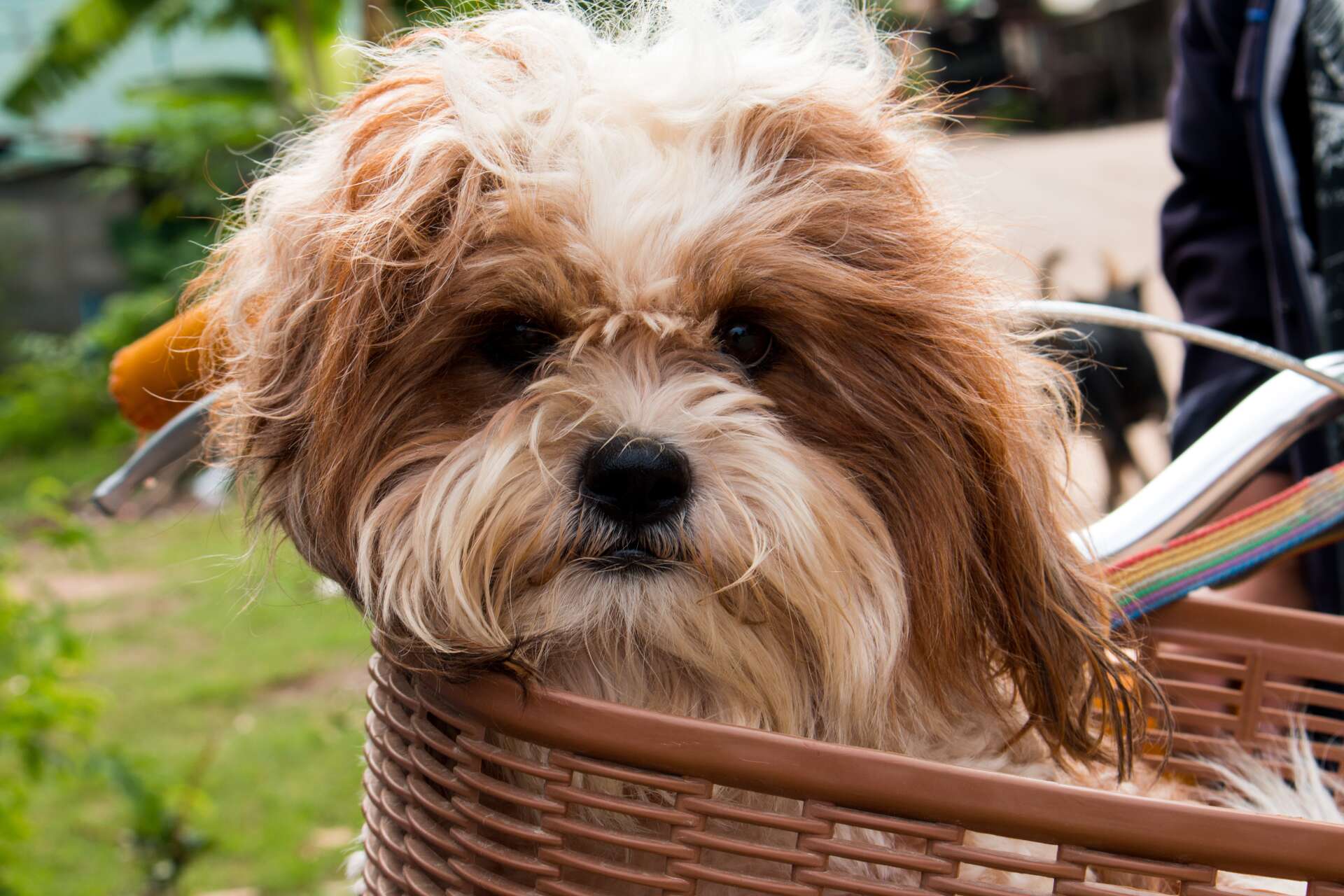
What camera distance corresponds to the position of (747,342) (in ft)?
4.69

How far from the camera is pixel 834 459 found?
55.0 inches

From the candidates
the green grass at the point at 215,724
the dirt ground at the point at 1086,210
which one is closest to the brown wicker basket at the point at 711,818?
the dirt ground at the point at 1086,210

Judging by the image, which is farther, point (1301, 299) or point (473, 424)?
point (1301, 299)

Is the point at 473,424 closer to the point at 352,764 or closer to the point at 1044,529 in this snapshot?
the point at 1044,529

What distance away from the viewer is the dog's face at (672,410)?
130cm

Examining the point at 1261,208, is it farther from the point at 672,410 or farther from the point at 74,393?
the point at 74,393

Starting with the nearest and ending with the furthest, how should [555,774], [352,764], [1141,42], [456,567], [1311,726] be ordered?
[555,774] → [456,567] → [1311,726] → [352,764] → [1141,42]

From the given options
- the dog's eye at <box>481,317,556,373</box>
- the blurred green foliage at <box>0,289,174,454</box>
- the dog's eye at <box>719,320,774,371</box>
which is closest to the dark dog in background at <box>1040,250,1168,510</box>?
the dog's eye at <box>719,320,774,371</box>

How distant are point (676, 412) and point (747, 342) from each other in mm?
145

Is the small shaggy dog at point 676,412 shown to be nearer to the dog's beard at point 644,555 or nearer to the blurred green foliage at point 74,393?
the dog's beard at point 644,555

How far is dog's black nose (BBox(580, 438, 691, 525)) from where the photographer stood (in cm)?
126

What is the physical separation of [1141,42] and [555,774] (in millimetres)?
22063

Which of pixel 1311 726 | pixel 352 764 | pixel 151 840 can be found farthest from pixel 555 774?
pixel 352 764

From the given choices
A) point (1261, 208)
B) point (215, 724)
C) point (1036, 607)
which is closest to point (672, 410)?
point (1036, 607)
